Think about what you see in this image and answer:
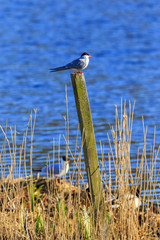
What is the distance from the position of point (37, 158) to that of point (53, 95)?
546cm

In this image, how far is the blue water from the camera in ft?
38.0

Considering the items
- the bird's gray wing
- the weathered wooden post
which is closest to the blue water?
the bird's gray wing

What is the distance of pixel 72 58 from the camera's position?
20359mm

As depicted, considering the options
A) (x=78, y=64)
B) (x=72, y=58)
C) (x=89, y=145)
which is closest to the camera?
(x=89, y=145)

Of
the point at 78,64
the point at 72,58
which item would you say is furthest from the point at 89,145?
the point at 72,58

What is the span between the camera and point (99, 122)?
1175cm

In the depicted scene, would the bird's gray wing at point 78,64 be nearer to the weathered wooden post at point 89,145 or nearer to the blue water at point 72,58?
the weathered wooden post at point 89,145

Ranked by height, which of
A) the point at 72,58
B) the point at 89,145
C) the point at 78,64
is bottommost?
the point at 89,145

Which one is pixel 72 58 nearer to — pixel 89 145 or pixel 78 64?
pixel 78 64

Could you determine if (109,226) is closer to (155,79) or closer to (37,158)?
(37,158)

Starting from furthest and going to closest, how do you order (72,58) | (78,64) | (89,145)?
(72,58) < (78,64) < (89,145)

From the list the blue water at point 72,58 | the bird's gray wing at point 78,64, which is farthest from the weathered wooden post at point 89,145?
the blue water at point 72,58

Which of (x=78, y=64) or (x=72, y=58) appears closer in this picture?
(x=78, y=64)

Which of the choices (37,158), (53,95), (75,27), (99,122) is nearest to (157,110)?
(99,122)
